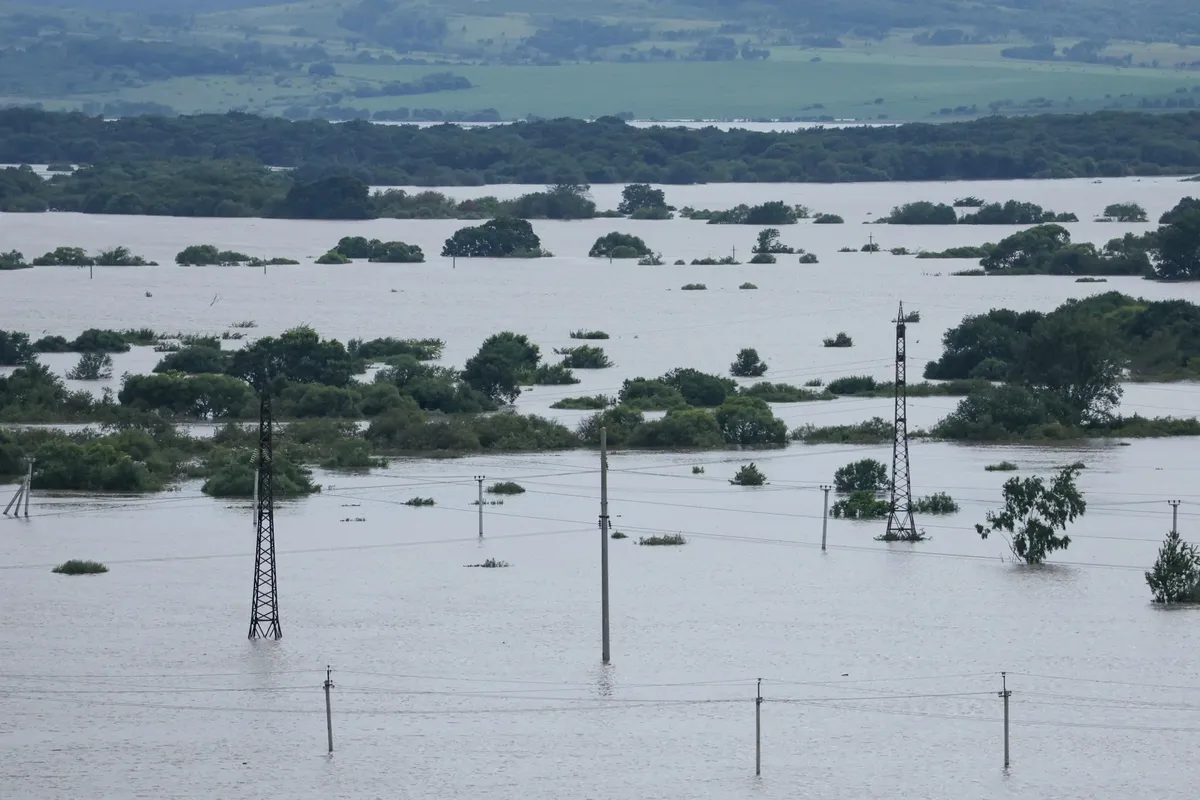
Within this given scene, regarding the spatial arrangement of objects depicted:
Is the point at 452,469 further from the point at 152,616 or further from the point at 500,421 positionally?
the point at 152,616

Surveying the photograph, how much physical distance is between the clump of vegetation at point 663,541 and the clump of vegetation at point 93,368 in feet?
65.5

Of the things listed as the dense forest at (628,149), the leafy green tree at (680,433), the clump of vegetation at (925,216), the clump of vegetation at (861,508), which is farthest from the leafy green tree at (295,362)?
the dense forest at (628,149)

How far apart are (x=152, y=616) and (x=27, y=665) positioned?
258 centimetres

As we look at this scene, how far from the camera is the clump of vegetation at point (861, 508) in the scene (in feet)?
98.7

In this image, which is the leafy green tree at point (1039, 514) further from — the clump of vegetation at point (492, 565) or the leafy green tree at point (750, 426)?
the leafy green tree at point (750, 426)

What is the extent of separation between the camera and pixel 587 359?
47.9 meters

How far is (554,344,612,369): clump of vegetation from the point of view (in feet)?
157

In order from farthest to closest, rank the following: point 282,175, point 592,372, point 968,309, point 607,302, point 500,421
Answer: point 282,175, point 607,302, point 968,309, point 592,372, point 500,421

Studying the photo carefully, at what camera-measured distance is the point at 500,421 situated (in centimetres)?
3806

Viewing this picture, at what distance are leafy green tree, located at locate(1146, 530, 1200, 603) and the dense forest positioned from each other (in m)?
98.5

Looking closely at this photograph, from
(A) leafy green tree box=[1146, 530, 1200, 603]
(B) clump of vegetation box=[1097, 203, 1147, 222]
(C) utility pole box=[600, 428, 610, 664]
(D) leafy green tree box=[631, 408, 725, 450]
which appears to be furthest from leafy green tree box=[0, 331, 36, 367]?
(B) clump of vegetation box=[1097, 203, 1147, 222]

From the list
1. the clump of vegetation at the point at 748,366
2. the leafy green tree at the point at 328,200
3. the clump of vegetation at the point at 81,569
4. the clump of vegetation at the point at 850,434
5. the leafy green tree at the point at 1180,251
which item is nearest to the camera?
the clump of vegetation at the point at 81,569

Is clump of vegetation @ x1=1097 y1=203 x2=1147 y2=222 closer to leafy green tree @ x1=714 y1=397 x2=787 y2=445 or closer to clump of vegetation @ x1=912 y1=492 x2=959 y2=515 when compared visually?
leafy green tree @ x1=714 y1=397 x2=787 y2=445

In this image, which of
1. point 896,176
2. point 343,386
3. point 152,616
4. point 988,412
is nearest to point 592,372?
point 343,386
